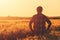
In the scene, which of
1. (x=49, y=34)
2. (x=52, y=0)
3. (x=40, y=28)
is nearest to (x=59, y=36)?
(x=49, y=34)

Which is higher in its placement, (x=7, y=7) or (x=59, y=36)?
(x=7, y=7)

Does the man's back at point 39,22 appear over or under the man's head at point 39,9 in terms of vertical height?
under

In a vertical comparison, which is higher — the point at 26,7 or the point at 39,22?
the point at 26,7

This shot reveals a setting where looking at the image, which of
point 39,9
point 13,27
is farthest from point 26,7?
point 13,27

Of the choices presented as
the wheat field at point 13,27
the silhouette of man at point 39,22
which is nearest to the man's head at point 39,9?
the silhouette of man at point 39,22

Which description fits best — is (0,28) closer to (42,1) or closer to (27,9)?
(27,9)

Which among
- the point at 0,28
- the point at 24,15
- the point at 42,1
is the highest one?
the point at 42,1

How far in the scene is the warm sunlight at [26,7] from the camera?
1.54m

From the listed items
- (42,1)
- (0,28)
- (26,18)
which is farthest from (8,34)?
(42,1)

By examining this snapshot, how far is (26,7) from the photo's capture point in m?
1.57

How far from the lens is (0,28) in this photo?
1507 millimetres

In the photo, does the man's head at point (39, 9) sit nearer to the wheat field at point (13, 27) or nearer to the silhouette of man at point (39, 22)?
the silhouette of man at point (39, 22)

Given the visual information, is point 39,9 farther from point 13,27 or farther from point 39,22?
point 13,27

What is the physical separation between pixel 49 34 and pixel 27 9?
370 millimetres
